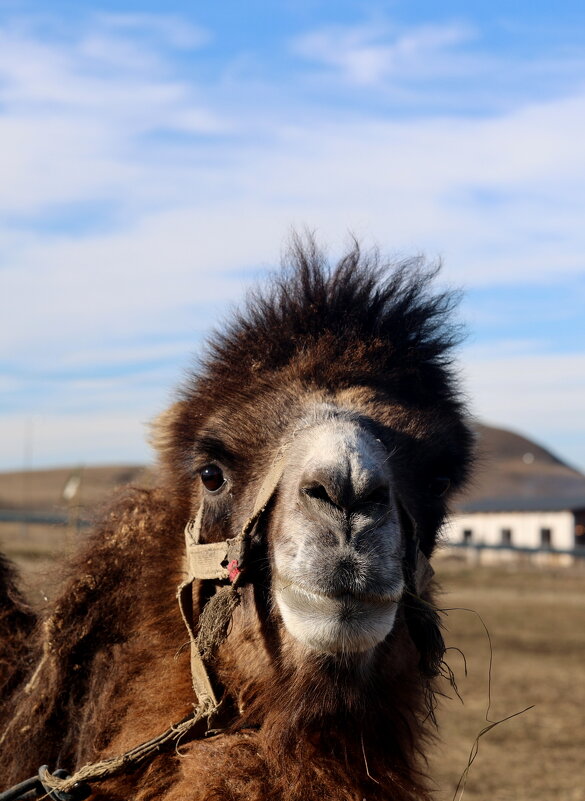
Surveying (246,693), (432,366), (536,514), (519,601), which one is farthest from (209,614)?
(536,514)

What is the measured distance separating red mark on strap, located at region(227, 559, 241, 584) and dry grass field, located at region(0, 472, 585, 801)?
518 millimetres

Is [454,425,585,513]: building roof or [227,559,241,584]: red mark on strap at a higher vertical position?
[454,425,585,513]: building roof

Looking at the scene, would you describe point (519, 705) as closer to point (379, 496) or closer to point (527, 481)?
point (379, 496)

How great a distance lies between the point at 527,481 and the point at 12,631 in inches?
2812

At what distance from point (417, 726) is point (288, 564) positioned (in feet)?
3.57

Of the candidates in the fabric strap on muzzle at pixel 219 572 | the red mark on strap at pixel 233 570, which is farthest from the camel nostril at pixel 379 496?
the red mark on strap at pixel 233 570

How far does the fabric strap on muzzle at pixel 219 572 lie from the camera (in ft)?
11.0

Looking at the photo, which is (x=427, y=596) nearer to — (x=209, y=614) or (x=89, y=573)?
(x=209, y=614)

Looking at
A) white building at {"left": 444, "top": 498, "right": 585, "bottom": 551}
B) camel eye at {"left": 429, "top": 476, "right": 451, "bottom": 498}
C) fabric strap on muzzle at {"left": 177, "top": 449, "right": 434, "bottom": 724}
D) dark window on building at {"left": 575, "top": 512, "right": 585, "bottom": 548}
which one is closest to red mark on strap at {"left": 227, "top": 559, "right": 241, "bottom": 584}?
fabric strap on muzzle at {"left": 177, "top": 449, "right": 434, "bottom": 724}

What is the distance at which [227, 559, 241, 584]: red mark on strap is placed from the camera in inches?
131

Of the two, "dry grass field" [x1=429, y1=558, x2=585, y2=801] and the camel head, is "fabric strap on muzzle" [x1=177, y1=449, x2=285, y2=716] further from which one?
"dry grass field" [x1=429, y1=558, x2=585, y2=801]

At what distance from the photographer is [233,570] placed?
335 centimetres

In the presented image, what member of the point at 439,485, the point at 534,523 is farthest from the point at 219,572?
the point at 534,523

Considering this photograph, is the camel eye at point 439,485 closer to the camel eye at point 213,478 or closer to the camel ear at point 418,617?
the camel ear at point 418,617
